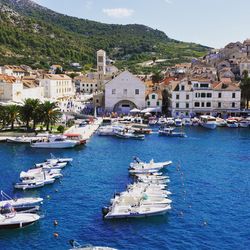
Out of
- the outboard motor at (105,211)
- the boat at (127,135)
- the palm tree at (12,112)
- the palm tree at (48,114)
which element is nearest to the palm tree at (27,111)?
the palm tree at (12,112)

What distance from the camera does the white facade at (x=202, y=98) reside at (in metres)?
96.4

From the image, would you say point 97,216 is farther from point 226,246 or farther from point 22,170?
point 22,170

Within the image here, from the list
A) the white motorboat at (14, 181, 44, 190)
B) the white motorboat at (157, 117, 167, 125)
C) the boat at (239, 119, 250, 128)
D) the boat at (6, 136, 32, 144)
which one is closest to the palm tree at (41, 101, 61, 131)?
the boat at (6, 136, 32, 144)

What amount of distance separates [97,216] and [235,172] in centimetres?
2047

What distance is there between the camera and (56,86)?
118125 millimetres

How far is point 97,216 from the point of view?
36.8 m

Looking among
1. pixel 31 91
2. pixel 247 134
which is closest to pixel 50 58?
pixel 31 91

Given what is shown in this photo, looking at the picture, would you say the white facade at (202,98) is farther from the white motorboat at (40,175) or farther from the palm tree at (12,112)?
the white motorboat at (40,175)

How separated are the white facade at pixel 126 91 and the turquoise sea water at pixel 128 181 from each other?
1169 inches

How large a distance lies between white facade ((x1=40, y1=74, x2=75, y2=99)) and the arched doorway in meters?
21.0

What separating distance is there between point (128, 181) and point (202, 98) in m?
53.0

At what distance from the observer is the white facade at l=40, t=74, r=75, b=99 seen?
11412 centimetres

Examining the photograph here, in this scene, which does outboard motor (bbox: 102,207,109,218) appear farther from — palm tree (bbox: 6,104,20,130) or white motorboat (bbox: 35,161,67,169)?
palm tree (bbox: 6,104,20,130)

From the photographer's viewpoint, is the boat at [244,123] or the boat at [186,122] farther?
the boat at [186,122]
